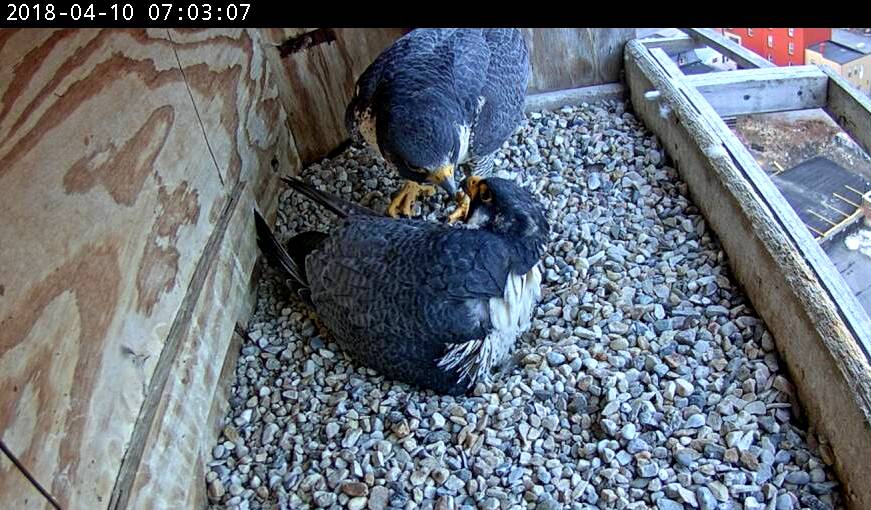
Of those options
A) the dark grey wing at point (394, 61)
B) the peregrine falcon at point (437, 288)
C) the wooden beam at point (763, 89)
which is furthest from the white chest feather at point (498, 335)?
the wooden beam at point (763, 89)

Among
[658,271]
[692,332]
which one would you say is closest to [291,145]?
[658,271]

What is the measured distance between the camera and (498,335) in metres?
2.00

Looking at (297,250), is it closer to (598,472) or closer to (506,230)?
(506,230)

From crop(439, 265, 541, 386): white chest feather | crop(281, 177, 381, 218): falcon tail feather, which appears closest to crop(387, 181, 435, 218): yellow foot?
crop(281, 177, 381, 218): falcon tail feather

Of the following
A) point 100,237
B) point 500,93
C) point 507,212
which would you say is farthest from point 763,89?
point 100,237

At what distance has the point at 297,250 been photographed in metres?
2.33

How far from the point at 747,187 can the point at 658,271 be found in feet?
1.23

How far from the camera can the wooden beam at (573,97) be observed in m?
3.13

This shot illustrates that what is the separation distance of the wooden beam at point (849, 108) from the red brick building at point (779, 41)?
0.56ft

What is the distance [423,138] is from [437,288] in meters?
0.48

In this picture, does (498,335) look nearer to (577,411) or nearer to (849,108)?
(577,411)

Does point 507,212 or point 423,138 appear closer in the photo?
point 507,212

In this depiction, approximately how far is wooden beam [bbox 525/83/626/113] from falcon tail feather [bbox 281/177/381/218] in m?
1.01

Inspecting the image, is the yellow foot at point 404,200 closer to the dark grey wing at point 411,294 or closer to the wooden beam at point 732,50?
the dark grey wing at point 411,294
